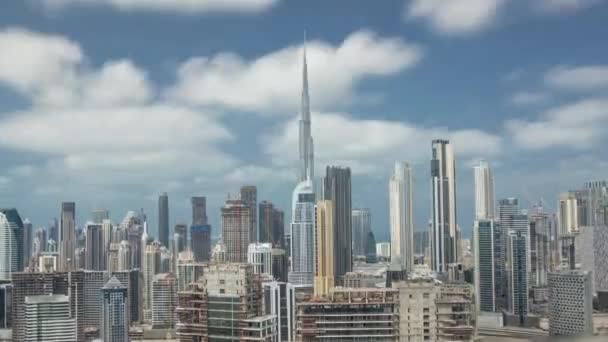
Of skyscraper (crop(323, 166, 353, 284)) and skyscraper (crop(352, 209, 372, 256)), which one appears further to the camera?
skyscraper (crop(352, 209, 372, 256))

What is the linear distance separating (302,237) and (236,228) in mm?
1604

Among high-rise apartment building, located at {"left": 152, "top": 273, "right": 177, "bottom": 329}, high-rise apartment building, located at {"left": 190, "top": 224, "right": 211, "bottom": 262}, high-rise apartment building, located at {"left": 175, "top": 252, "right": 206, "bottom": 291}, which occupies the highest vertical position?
high-rise apartment building, located at {"left": 190, "top": 224, "right": 211, "bottom": 262}

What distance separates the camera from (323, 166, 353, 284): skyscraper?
16.7 m

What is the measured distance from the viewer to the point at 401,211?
20.6 m

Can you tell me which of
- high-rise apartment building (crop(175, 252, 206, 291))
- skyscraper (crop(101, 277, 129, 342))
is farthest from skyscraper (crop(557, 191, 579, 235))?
skyscraper (crop(101, 277, 129, 342))

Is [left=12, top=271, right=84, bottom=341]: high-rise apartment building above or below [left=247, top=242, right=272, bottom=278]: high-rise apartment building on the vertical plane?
below

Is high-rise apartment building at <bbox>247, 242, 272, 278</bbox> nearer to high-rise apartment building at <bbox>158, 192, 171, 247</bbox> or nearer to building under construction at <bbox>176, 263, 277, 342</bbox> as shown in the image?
high-rise apartment building at <bbox>158, 192, 171, 247</bbox>

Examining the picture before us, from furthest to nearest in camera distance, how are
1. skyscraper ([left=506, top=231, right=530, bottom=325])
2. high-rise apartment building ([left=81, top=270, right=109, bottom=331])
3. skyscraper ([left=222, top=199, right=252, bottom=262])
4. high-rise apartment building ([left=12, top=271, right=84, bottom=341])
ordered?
skyscraper ([left=222, top=199, right=252, bottom=262])
skyscraper ([left=506, top=231, right=530, bottom=325])
high-rise apartment building ([left=81, top=270, right=109, bottom=331])
high-rise apartment building ([left=12, top=271, right=84, bottom=341])

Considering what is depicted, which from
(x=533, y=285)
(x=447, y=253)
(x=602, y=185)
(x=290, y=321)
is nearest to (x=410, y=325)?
(x=290, y=321)

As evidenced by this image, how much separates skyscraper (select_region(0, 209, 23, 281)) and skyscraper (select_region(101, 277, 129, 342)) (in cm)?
393

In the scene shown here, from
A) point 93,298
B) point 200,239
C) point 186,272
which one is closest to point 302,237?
point 200,239

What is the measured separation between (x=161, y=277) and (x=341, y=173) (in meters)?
7.83

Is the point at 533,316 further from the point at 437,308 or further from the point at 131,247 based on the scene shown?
the point at 131,247

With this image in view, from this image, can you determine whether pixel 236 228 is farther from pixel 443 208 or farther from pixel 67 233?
pixel 443 208
